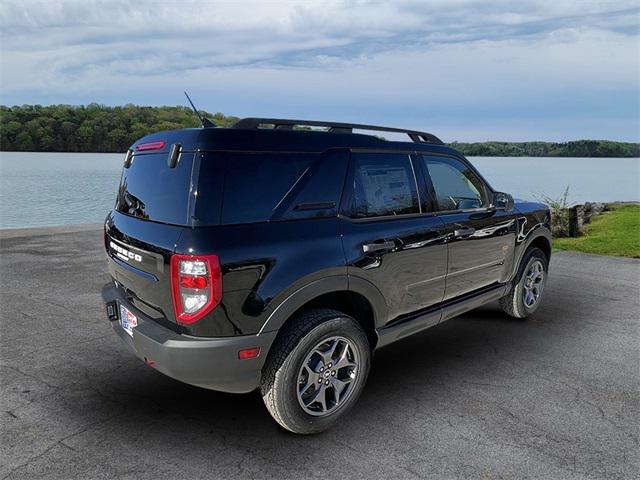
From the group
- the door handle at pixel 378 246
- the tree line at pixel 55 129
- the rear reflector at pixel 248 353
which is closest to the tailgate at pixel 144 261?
the rear reflector at pixel 248 353

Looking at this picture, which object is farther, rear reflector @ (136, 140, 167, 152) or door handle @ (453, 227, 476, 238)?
door handle @ (453, 227, 476, 238)

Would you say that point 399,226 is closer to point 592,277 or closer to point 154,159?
point 154,159

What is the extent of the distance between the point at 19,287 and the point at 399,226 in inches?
219

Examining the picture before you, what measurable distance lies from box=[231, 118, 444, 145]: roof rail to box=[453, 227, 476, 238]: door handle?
787 millimetres

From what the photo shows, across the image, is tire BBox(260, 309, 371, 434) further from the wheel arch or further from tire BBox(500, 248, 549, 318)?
tire BBox(500, 248, 549, 318)

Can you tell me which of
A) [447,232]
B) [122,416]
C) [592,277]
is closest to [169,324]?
[122,416]

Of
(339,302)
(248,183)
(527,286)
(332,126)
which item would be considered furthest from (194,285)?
(527,286)

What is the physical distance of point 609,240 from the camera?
1040 cm

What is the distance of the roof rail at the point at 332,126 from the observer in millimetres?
2855

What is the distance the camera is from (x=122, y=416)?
3150 mm

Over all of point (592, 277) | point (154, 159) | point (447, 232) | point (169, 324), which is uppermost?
point (154, 159)

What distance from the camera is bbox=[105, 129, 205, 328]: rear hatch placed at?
2635 mm

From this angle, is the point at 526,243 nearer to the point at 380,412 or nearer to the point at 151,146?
the point at 380,412

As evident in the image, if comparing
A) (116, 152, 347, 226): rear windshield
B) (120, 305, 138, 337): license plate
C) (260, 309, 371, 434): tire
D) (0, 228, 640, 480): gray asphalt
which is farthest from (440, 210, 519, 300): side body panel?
(120, 305, 138, 337): license plate
